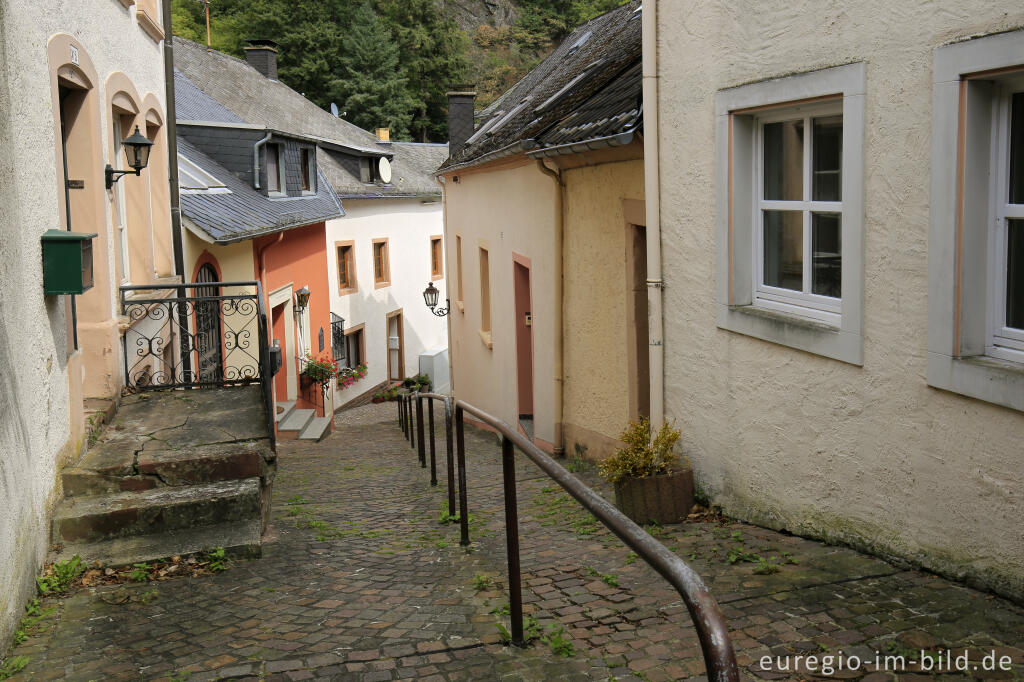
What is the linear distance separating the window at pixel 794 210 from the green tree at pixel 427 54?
46.3 metres

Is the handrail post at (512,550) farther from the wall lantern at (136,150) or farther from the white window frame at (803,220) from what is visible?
the wall lantern at (136,150)

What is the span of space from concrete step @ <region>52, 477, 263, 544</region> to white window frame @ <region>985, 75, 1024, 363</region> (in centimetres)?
407

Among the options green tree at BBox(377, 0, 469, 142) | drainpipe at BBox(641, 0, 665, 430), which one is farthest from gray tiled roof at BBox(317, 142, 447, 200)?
drainpipe at BBox(641, 0, 665, 430)

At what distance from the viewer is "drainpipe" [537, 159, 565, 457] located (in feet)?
32.1

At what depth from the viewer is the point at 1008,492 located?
12.0 feet

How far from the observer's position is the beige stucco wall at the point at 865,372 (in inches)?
150

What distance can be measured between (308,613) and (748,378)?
2655 mm

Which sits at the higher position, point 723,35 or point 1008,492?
point 723,35

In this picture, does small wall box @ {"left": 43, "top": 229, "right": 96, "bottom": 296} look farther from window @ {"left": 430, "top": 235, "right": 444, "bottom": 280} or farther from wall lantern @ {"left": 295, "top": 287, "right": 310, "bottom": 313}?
window @ {"left": 430, "top": 235, "right": 444, "bottom": 280}

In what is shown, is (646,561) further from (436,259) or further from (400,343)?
(436,259)

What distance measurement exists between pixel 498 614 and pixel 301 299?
1505cm

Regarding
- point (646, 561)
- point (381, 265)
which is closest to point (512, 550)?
point (646, 561)

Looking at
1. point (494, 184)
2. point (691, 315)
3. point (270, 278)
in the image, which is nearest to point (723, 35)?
point (691, 315)

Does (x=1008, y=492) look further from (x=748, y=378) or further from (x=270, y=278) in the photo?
(x=270, y=278)
